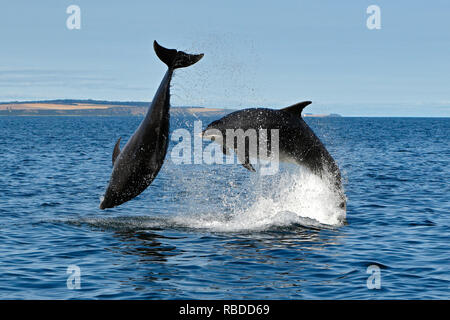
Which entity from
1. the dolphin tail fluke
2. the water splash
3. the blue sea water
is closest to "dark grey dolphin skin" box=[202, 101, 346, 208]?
the water splash

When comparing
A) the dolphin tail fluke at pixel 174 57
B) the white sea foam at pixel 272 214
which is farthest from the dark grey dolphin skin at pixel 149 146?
the white sea foam at pixel 272 214

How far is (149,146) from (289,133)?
4.37m

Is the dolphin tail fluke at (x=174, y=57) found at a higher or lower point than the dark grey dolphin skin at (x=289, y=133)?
higher

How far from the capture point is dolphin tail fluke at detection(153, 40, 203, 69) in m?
15.2

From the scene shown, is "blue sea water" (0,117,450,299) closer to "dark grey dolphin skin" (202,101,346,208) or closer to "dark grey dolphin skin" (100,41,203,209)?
"dark grey dolphin skin" (202,101,346,208)

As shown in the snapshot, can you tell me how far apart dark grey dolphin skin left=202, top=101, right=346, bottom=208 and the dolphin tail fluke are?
214cm

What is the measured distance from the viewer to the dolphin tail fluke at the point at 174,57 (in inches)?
600

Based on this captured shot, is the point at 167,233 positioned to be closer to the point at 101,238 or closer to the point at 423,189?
the point at 101,238

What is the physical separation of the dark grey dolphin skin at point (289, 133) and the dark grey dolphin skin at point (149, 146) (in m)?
1.60

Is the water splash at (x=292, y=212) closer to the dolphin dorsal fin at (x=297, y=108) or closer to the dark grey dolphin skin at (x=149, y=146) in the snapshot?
the dolphin dorsal fin at (x=297, y=108)

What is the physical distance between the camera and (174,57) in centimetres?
1533

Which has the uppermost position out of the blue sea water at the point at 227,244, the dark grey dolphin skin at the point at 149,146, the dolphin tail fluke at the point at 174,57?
the dolphin tail fluke at the point at 174,57
